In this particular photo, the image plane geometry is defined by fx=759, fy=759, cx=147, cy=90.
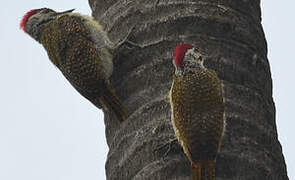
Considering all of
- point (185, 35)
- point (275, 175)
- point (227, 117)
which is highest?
point (185, 35)

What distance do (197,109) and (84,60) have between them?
2.69 feet

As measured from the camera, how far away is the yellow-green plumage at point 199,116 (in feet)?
10.1

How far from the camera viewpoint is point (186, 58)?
3324 millimetres

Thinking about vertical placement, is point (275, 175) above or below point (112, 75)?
below

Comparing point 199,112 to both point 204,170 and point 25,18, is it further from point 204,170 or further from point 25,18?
point 25,18

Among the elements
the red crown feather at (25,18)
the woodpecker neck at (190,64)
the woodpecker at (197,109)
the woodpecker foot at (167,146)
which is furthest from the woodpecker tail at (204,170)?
the red crown feather at (25,18)

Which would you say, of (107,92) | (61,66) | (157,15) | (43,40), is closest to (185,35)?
(157,15)

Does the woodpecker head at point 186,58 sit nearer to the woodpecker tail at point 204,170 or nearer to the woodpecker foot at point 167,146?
the woodpecker foot at point 167,146

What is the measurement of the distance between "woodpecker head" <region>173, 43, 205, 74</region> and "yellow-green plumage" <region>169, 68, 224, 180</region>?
28mm

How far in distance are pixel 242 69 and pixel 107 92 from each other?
66 cm

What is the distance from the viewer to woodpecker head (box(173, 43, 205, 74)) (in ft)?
10.9

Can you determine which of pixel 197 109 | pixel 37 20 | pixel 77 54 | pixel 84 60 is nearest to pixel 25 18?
pixel 37 20

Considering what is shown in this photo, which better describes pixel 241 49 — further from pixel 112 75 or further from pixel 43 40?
pixel 43 40

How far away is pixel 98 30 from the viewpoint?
3.96 metres
